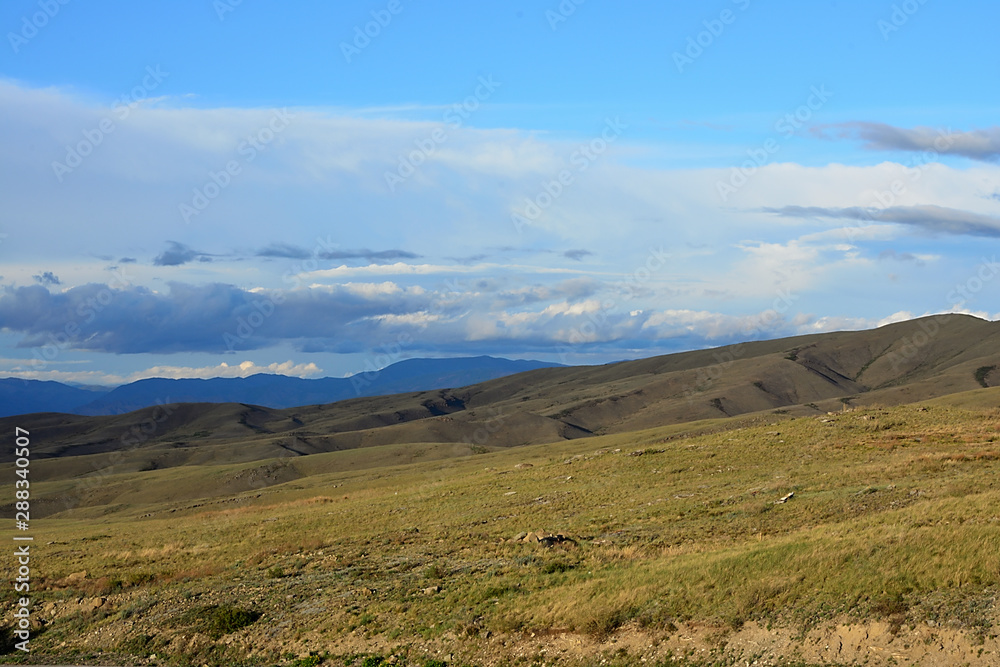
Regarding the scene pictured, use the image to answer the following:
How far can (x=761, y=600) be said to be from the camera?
16.9m

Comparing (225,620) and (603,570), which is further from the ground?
(603,570)

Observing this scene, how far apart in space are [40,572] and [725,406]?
525 ft

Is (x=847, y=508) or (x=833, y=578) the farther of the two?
(x=847, y=508)

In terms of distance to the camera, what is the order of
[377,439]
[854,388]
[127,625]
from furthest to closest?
[854,388] → [377,439] → [127,625]

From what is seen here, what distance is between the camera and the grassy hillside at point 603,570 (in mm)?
16125

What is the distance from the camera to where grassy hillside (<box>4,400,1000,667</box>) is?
16.1 m

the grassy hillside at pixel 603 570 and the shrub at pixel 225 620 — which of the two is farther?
the shrub at pixel 225 620

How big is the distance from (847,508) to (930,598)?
37.1ft

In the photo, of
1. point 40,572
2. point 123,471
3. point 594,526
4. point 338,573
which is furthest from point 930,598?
point 123,471

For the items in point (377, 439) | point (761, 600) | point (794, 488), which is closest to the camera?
point (761, 600)

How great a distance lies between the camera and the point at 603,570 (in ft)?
72.2

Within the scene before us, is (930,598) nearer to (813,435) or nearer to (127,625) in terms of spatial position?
(127,625)

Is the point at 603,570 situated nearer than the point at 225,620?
No

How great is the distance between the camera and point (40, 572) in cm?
3188
